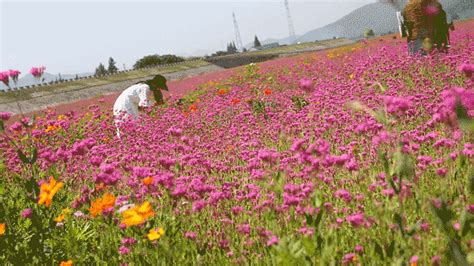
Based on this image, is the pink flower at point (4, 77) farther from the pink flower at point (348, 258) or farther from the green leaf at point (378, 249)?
the green leaf at point (378, 249)

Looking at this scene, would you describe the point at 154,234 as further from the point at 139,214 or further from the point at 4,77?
the point at 4,77

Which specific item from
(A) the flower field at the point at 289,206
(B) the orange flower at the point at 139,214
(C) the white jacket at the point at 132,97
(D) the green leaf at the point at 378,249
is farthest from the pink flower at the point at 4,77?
(C) the white jacket at the point at 132,97

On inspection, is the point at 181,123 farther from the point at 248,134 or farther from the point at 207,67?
the point at 207,67

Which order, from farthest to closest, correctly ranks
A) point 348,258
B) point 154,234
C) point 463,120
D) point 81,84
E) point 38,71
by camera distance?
point 81,84 → point 38,71 → point 154,234 → point 348,258 → point 463,120

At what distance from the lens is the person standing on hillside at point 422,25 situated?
457 inches

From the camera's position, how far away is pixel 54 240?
3.66 meters

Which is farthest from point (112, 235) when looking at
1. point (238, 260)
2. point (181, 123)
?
point (181, 123)

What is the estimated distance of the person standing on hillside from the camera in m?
11.6

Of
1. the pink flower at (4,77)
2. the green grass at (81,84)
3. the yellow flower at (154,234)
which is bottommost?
the yellow flower at (154,234)

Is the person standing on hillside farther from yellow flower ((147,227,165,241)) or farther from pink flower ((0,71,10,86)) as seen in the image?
yellow flower ((147,227,165,241))

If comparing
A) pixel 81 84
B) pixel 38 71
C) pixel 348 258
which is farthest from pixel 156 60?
pixel 348 258

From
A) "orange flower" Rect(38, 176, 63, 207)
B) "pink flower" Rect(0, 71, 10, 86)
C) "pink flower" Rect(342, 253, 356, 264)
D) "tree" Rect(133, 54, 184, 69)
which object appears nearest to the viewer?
"pink flower" Rect(342, 253, 356, 264)

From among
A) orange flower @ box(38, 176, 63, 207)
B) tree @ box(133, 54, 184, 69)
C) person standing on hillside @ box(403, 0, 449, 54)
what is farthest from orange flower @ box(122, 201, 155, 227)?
tree @ box(133, 54, 184, 69)

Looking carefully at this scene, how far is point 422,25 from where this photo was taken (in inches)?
465
